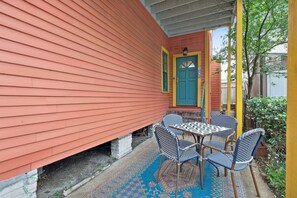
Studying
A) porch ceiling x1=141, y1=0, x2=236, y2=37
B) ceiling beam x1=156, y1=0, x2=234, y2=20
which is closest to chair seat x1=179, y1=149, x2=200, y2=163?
porch ceiling x1=141, y1=0, x2=236, y2=37

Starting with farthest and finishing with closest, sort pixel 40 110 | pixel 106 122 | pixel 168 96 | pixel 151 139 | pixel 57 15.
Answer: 1. pixel 168 96
2. pixel 151 139
3. pixel 106 122
4. pixel 57 15
5. pixel 40 110

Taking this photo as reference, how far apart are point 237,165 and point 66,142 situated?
2.24 m

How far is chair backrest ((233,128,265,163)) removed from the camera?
5.63 ft

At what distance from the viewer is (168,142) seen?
207 cm

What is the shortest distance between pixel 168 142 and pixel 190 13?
14.5 ft

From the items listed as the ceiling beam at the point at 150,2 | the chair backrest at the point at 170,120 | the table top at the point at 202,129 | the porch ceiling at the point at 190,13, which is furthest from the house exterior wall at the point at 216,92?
the table top at the point at 202,129

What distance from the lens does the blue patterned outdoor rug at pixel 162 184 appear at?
6.67ft

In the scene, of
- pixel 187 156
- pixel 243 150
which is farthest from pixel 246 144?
pixel 187 156

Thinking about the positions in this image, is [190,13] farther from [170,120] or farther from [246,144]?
[246,144]

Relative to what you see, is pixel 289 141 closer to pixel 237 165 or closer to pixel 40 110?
pixel 237 165

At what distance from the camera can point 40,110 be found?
1.68 metres

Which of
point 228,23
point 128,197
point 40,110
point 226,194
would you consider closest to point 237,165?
point 226,194

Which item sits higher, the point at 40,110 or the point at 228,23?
the point at 228,23

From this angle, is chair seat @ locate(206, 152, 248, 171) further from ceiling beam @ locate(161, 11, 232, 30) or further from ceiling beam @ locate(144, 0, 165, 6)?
ceiling beam @ locate(161, 11, 232, 30)
